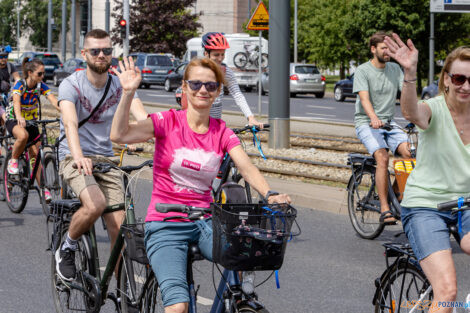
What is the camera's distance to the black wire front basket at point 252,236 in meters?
3.38

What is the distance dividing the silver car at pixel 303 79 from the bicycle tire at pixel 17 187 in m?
26.0

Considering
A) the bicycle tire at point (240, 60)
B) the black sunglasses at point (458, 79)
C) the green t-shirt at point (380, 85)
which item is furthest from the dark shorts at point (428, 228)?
the bicycle tire at point (240, 60)

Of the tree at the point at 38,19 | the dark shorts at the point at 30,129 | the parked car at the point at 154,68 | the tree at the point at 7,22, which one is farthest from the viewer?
the tree at the point at 7,22

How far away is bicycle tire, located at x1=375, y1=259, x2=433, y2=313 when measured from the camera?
4.12m

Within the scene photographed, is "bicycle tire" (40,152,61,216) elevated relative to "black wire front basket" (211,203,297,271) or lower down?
lower down

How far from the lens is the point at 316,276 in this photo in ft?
Answer: 22.2

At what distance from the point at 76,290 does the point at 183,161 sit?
1614mm

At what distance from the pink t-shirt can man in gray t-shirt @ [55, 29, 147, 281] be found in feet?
3.25

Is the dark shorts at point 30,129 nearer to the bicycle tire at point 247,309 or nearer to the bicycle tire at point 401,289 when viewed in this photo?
the bicycle tire at point 401,289

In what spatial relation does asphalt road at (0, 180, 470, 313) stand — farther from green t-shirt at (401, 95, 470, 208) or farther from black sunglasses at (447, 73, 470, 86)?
black sunglasses at (447, 73, 470, 86)

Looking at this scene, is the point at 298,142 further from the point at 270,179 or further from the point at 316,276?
the point at 316,276

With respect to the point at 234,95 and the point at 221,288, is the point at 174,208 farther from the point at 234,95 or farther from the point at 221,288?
the point at 234,95

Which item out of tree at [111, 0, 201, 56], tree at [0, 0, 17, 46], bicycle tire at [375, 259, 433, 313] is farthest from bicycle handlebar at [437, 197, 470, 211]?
tree at [0, 0, 17, 46]

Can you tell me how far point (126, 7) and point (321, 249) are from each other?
29266 mm
